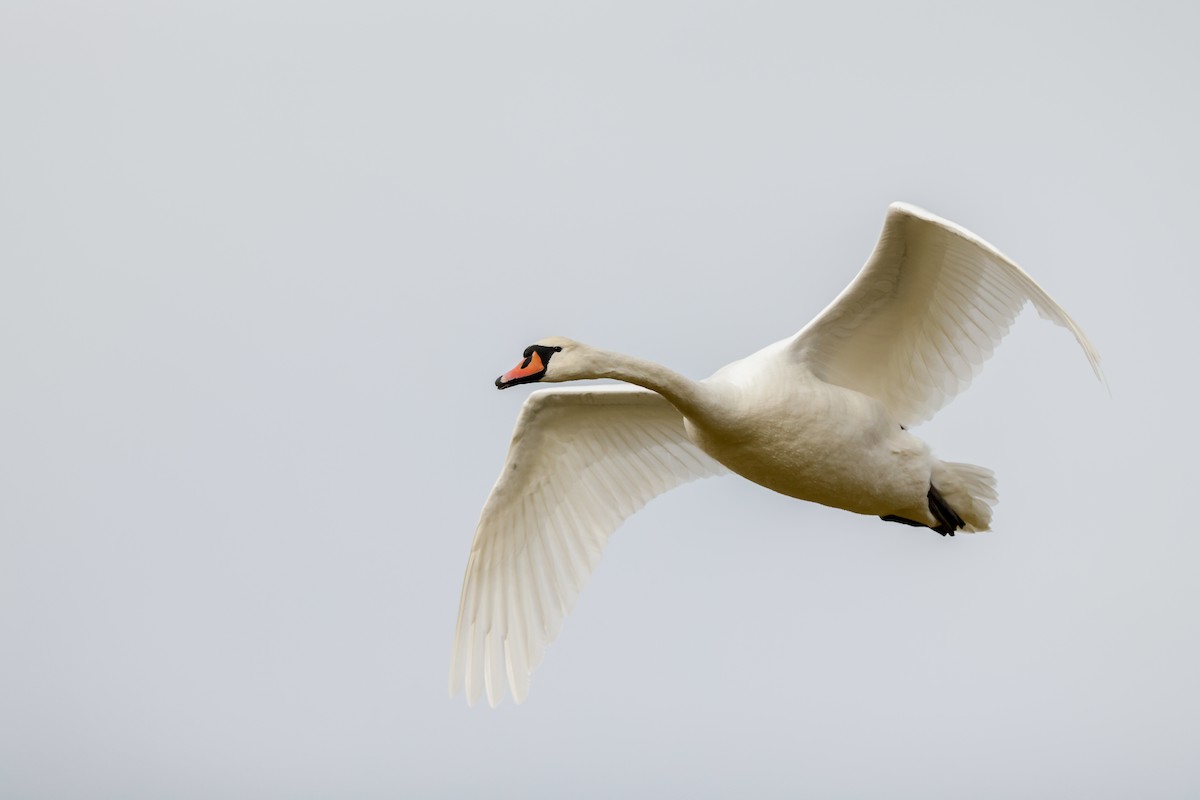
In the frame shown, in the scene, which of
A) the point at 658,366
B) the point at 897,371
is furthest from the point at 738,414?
the point at 897,371

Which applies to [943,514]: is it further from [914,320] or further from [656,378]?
[656,378]

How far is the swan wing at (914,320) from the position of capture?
14.6 meters

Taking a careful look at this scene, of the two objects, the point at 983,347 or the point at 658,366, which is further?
the point at 983,347

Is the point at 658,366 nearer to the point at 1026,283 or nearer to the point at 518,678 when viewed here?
the point at 1026,283

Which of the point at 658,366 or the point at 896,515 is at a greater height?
the point at 658,366

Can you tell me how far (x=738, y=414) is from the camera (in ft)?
47.2

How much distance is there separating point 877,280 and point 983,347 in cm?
115

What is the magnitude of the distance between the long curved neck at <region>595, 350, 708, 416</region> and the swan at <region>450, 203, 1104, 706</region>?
1 centimetres

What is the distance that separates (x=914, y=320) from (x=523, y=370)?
124 inches

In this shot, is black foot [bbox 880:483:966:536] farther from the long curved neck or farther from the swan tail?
the long curved neck

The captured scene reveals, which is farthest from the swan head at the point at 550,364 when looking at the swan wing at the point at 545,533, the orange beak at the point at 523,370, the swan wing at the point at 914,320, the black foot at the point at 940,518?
the black foot at the point at 940,518

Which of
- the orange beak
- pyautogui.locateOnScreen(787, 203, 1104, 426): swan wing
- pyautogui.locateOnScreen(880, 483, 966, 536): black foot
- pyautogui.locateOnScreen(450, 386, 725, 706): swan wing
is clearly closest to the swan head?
the orange beak

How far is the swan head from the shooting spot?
14070 millimetres

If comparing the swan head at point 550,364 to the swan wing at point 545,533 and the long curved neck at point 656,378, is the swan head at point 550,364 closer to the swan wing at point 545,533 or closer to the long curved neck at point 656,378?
the long curved neck at point 656,378
